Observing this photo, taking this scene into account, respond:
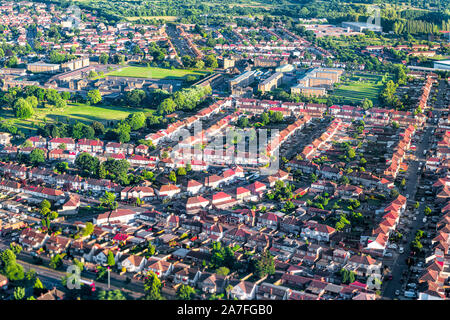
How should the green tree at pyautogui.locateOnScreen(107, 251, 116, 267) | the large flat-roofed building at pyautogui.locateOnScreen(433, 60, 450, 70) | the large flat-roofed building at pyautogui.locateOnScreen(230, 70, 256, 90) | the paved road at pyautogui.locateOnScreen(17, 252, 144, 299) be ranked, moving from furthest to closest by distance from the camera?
the large flat-roofed building at pyautogui.locateOnScreen(433, 60, 450, 70), the large flat-roofed building at pyautogui.locateOnScreen(230, 70, 256, 90), the green tree at pyautogui.locateOnScreen(107, 251, 116, 267), the paved road at pyautogui.locateOnScreen(17, 252, 144, 299)

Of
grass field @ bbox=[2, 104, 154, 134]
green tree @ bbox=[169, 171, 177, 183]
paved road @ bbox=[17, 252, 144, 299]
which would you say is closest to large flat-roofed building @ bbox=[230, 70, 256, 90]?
grass field @ bbox=[2, 104, 154, 134]

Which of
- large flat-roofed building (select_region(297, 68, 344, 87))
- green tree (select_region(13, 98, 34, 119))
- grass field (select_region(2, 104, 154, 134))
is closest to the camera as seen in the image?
grass field (select_region(2, 104, 154, 134))

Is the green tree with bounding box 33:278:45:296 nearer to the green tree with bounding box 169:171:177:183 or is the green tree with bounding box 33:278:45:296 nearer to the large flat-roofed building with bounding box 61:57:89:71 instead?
the green tree with bounding box 169:171:177:183

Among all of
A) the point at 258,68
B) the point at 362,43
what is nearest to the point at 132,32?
the point at 258,68

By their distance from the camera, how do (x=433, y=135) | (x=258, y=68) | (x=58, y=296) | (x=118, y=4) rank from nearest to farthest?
(x=58, y=296) < (x=433, y=135) < (x=258, y=68) < (x=118, y=4)

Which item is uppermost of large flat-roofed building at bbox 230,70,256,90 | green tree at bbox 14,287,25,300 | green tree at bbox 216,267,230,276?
large flat-roofed building at bbox 230,70,256,90

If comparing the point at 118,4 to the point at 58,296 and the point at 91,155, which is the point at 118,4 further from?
the point at 58,296
